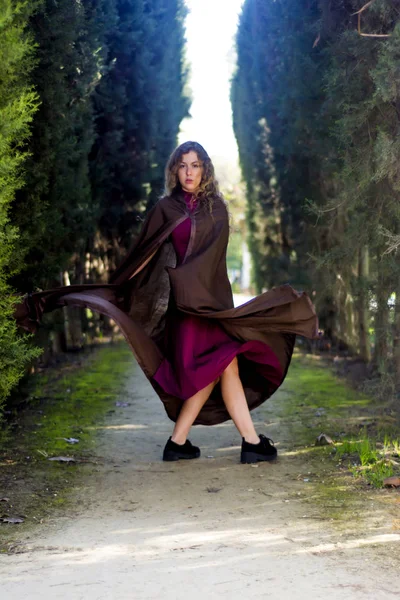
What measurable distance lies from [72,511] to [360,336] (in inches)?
249

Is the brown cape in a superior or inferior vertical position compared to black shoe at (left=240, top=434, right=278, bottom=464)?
superior

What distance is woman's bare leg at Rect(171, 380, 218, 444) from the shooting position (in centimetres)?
555

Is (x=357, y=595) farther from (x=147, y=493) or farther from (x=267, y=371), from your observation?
(x=267, y=371)

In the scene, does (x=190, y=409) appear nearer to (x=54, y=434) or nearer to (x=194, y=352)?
(x=194, y=352)

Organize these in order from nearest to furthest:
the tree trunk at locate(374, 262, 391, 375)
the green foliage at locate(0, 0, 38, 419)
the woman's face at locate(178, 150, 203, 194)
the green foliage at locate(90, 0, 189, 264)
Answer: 1. the green foliage at locate(0, 0, 38, 419)
2. the woman's face at locate(178, 150, 203, 194)
3. the tree trunk at locate(374, 262, 391, 375)
4. the green foliage at locate(90, 0, 189, 264)

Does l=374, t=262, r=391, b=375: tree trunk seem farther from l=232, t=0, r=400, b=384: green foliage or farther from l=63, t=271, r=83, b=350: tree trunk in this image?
l=63, t=271, r=83, b=350: tree trunk

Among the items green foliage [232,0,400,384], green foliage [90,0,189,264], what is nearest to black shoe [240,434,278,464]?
green foliage [232,0,400,384]

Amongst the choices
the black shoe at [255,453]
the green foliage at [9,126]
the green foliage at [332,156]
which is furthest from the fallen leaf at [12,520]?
the green foliage at [332,156]

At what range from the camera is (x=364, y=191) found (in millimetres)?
6289

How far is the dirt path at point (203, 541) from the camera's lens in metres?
3.24

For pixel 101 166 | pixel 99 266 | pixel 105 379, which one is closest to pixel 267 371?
pixel 105 379

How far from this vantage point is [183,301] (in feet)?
17.7

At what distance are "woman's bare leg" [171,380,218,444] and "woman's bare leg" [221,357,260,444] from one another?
120 mm

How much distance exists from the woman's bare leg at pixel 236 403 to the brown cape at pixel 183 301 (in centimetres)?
28
